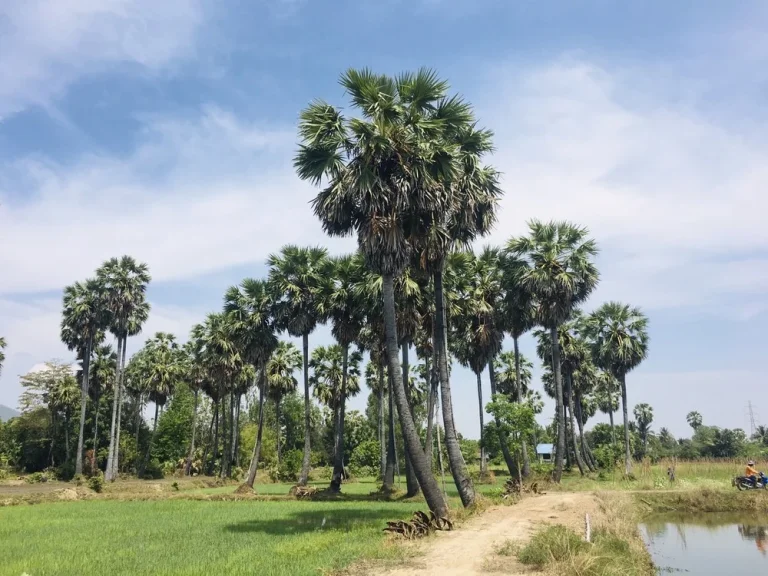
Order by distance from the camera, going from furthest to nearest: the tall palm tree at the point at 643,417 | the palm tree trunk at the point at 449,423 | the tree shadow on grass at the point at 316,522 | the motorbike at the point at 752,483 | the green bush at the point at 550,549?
1. the tall palm tree at the point at 643,417
2. the motorbike at the point at 752,483
3. the palm tree trunk at the point at 449,423
4. the tree shadow on grass at the point at 316,522
5. the green bush at the point at 550,549

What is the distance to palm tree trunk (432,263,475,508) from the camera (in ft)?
62.7

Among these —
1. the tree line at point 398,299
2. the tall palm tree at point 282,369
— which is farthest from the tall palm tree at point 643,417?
the tall palm tree at point 282,369

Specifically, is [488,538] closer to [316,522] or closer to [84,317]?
[316,522]

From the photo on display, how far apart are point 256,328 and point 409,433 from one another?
2113 centimetres

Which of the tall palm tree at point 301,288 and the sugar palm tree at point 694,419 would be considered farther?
the sugar palm tree at point 694,419

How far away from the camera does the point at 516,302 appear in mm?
33594

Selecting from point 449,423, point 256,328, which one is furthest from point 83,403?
point 449,423

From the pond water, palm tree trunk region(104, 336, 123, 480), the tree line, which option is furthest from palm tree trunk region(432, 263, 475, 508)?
palm tree trunk region(104, 336, 123, 480)

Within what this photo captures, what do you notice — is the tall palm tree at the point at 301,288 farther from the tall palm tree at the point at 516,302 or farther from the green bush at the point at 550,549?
the green bush at the point at 550,549

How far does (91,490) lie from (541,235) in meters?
33.2

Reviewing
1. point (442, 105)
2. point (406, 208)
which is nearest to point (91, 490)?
point (406, 208)

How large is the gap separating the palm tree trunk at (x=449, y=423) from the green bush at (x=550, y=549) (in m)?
7.30

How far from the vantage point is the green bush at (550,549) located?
34.6 ft

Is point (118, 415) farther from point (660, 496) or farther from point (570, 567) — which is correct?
point (570, 567)
